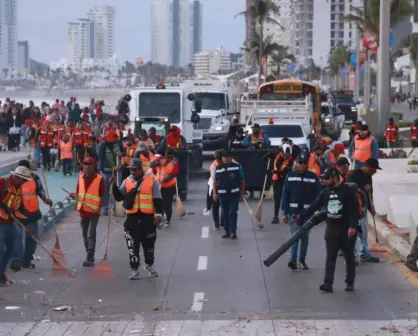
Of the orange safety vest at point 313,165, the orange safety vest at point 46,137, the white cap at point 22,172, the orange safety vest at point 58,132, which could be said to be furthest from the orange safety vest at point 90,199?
the orange safety vest at point 58,132

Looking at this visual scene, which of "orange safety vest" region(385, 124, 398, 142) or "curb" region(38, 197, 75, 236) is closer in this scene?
"curb" region(38, 197, 75, 236)

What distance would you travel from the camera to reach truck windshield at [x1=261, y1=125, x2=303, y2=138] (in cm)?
3024

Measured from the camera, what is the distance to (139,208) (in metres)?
14.2

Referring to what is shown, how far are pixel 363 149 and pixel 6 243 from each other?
32.7ft

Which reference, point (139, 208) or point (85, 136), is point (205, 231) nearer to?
point (139, 208)

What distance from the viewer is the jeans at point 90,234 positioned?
1584cm

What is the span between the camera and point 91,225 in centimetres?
1598

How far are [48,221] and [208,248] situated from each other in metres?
3.91

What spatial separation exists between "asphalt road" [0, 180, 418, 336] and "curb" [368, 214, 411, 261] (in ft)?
1.07

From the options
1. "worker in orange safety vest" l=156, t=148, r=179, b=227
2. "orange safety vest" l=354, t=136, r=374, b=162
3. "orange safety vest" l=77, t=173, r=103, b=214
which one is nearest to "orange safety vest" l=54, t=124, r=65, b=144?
→ "worker in orange safety vest" l=156, t=148, r=179, b=227

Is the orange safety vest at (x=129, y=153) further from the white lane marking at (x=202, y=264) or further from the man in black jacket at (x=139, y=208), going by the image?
the man in black jacket at (x=139, y=208)

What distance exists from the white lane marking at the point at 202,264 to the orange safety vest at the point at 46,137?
15.7 metres

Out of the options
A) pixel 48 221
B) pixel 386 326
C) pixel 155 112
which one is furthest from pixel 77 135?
pixel 386 326

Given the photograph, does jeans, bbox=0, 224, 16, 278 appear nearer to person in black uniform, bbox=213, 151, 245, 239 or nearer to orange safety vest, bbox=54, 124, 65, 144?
person in black uniform, bbox=213, 151, 245, 239
